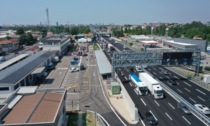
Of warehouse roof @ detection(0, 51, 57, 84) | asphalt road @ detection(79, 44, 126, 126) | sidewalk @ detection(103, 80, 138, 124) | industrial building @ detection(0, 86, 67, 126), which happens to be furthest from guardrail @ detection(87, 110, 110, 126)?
warehouse roof @ detection(0, 51, 57, 84)

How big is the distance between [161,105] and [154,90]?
370 centimetres

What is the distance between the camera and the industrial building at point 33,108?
910 inches

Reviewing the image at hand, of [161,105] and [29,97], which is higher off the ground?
[29,97]

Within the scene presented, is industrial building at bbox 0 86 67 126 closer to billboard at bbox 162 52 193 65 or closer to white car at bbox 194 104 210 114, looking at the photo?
white car at bbox 194 104 210 114

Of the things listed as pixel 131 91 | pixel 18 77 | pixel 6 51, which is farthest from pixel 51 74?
pixel 6 51

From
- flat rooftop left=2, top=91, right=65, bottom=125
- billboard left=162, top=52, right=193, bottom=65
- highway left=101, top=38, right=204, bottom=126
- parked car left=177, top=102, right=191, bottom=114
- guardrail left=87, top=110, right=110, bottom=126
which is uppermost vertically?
billboard left=162, top=52, right=193, bottom=65

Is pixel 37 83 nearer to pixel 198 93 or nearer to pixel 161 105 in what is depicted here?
pixel 161 105

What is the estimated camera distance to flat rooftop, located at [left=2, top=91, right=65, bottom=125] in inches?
927

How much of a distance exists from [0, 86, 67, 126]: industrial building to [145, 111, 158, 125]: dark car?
13.5 meters

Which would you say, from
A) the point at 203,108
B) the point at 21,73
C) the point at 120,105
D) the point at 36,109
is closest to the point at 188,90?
the point at 203,108

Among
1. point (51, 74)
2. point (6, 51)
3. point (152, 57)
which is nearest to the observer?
point (152, 57)

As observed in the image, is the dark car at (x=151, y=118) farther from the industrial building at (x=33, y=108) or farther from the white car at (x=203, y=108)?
the industrial building at (x=33, y=108)

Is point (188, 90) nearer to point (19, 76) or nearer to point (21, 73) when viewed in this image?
point (19, 76)

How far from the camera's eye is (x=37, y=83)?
53188 millimetres
